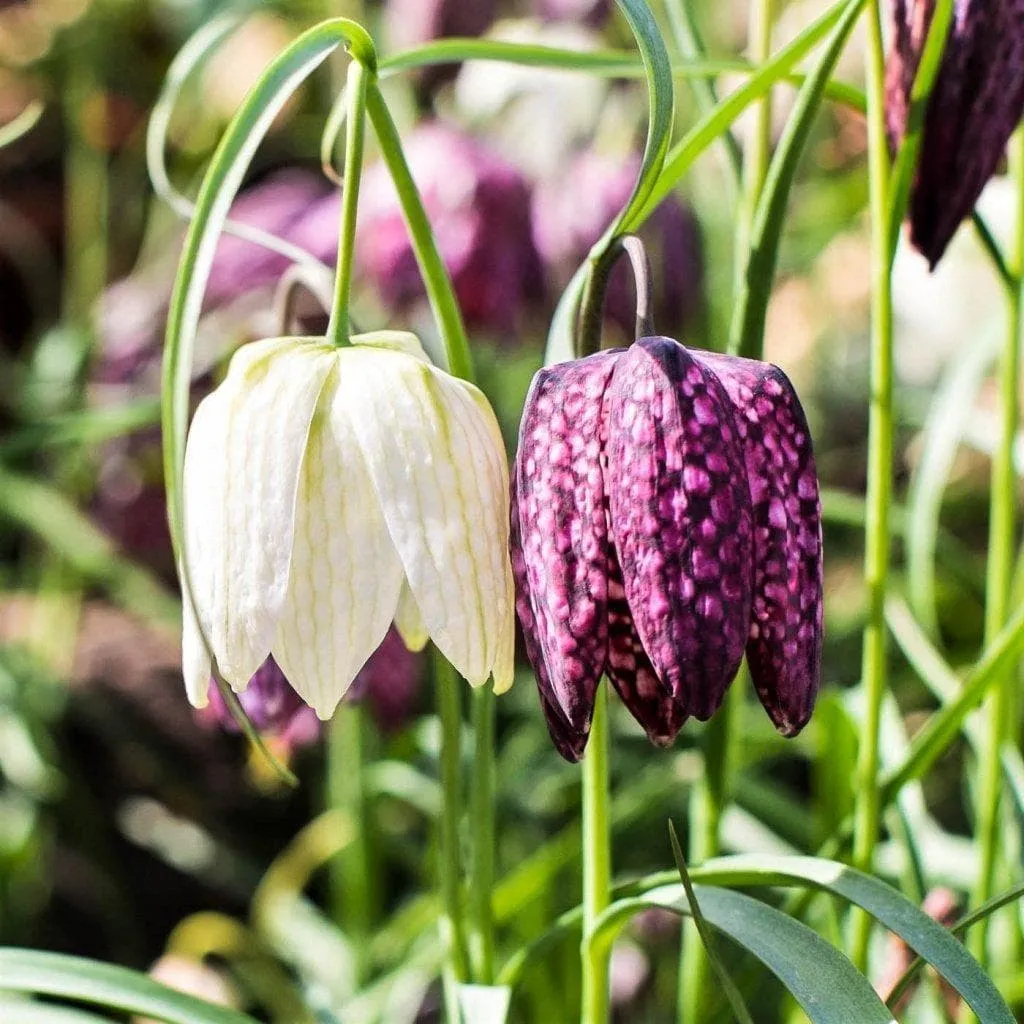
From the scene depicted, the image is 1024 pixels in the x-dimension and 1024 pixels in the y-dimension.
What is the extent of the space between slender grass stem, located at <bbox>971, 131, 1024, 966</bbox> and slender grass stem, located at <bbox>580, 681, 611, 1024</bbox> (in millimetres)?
297

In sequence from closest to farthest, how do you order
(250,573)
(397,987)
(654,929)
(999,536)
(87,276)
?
(250,573), (999,536), (397,987), (654,929), (87,276)

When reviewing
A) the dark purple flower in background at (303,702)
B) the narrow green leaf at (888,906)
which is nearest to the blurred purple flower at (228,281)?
the dark purple flower in background at (303,702)

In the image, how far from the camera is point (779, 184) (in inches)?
29.6

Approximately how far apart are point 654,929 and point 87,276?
4.81ft

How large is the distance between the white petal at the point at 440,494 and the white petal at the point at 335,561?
0.5 inches

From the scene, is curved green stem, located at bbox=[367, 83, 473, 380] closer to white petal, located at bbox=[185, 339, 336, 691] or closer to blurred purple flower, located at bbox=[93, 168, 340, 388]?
white petal, located at bbox=[185, 339, 336, 691]

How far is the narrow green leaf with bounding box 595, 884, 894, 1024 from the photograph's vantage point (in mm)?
656

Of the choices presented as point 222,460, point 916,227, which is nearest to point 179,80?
point 222,460

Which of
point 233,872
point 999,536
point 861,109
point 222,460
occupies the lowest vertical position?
point 233,872

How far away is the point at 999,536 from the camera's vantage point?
1.01 metres

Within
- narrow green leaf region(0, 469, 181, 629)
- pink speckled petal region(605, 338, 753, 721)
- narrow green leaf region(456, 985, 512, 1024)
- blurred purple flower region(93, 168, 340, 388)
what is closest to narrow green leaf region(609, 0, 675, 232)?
pink speckled petal region(605, 338, 753, 721)

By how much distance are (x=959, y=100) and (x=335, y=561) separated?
44cm

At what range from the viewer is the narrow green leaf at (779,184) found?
0.74m

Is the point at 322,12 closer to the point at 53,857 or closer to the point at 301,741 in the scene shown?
the point at 53,857
